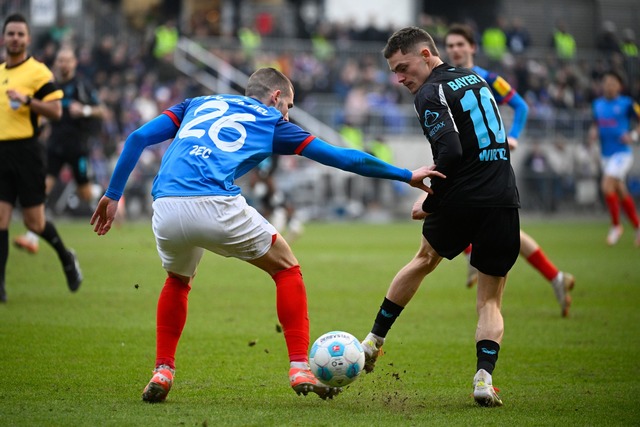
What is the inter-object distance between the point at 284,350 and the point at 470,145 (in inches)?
102

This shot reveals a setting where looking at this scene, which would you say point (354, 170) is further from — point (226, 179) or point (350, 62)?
point (350, 62)

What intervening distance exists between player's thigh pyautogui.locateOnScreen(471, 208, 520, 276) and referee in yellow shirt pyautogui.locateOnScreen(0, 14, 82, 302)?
4.93 metres

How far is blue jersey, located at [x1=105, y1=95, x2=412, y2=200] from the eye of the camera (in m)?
5.50

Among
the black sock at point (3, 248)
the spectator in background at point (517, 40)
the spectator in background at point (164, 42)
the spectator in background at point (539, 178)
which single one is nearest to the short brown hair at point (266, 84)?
the black sock at point (3, 248)

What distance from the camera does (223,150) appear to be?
5570 millimetres

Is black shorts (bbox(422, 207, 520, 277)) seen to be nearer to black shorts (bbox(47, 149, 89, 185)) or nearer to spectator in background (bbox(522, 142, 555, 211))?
black shorts (bbox(47, 149, 89, 185))

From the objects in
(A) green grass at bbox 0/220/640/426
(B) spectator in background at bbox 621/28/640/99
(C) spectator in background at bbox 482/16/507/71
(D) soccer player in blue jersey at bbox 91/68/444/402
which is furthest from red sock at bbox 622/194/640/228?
(B) spectator in background at bbox 621/28/640/99

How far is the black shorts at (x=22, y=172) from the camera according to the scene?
9.26 metres

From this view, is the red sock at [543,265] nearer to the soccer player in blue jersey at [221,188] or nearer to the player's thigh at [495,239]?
the player's thigh at [495,239]

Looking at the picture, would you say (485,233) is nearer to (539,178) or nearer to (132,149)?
(132,149)

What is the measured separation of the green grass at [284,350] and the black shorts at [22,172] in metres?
1.11

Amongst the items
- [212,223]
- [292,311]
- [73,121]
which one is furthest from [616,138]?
[212,223]

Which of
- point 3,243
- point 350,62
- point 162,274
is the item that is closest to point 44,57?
point 350,62

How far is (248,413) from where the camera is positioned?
5.32 m
